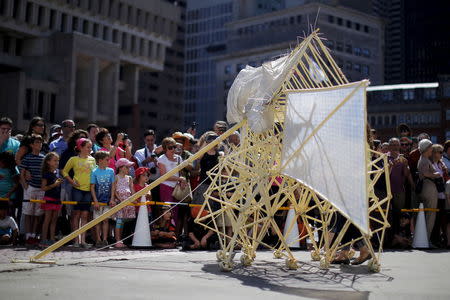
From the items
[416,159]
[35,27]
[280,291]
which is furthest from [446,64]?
[280,291]

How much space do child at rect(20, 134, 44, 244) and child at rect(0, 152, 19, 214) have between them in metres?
0.33

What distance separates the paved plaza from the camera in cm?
793

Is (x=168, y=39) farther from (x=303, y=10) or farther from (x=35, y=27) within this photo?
(x=303, y=10)

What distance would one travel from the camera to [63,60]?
7281cm

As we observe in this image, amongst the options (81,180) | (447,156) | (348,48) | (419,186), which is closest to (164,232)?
(81,180)

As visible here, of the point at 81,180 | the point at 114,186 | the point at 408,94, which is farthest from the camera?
the point at 408,94

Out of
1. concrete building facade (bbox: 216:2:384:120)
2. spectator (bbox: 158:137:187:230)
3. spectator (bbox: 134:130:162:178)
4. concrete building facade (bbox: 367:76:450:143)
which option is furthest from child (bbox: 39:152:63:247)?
concrete building facade (bbox: 216:2:384:120)

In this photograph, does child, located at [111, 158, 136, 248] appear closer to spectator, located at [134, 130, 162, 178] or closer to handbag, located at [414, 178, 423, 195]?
spectator, located at [134, 130, 162, 178]

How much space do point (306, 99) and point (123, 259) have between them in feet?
13.9

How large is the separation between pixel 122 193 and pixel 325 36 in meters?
107

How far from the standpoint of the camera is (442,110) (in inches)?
3920

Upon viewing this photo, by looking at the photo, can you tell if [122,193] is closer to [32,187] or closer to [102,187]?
[102,187]

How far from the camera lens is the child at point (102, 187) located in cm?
1455

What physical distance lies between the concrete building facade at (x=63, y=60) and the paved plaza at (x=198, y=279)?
193ft
